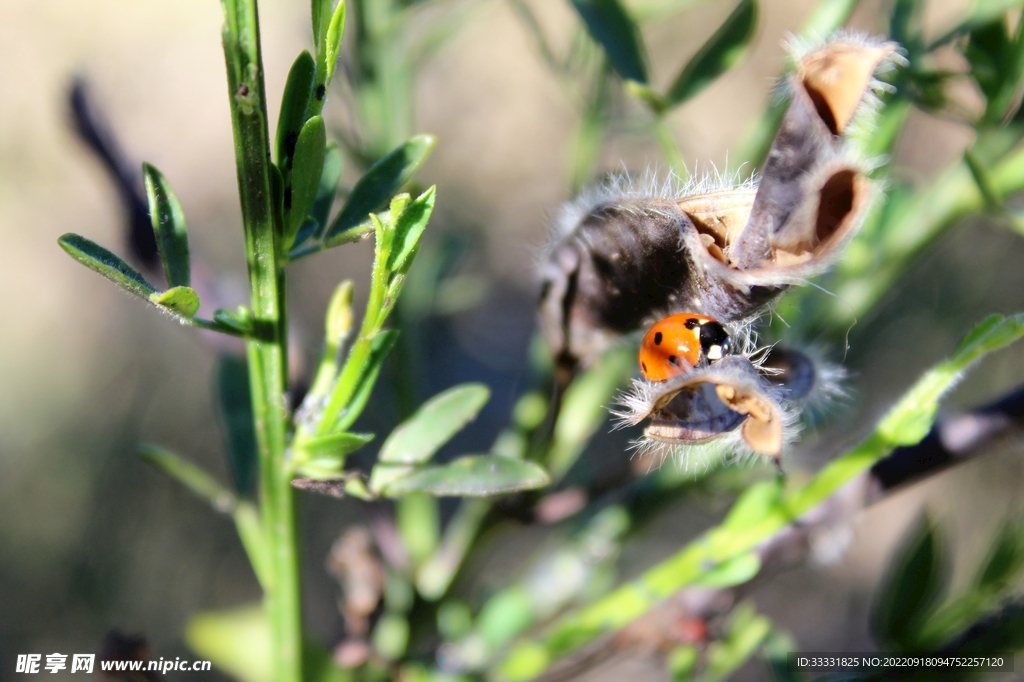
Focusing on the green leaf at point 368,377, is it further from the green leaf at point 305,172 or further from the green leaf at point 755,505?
the green leaf at point 755,505

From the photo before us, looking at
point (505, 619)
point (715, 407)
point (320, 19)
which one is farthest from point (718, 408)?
point (505, 619)

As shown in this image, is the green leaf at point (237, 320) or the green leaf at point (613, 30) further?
the green leaf at point (613, 30)

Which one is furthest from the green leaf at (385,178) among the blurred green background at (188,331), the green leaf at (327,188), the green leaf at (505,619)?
the blurred green background at (188,331)

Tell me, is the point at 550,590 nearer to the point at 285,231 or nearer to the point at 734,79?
the point at 285,231

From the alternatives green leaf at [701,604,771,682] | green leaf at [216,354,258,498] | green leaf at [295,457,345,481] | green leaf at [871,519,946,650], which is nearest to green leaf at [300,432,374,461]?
green leaf at [295,457,345,481]

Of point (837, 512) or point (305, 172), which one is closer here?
point (305, 172)

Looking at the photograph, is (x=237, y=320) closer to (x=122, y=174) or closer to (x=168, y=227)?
(x=168, y=227)

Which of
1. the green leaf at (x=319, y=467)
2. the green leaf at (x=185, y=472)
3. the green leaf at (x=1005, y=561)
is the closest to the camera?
the green leaf at (x=319, y=467)

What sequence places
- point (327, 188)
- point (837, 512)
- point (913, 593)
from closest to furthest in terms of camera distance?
point (327, 188) → point (837, 512) → point (913, 593)
